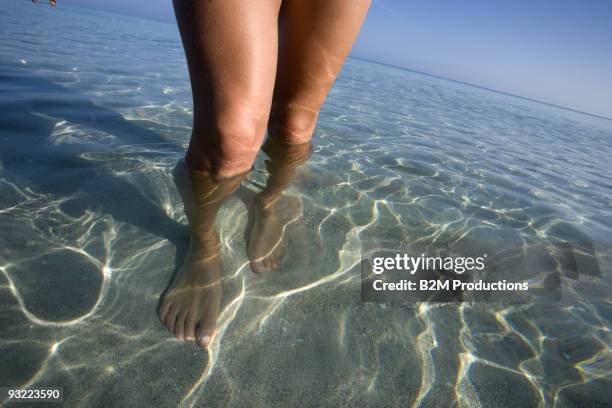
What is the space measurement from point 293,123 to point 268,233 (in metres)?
0.74

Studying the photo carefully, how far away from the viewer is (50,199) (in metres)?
2.04

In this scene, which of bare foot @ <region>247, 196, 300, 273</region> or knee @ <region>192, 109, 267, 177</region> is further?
bare foot @ <region>247, 196, 300, 273</region>

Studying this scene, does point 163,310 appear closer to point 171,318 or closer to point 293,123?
point 171,318

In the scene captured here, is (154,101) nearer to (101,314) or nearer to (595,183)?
(101,314)

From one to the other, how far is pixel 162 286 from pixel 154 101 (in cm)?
387

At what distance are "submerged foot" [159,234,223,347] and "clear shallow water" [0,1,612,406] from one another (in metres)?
0.06

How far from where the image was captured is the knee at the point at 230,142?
4.45 feet

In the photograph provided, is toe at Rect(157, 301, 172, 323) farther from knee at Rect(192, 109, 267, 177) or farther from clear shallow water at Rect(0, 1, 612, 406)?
knee at Rect(192, 109, 267, 177)

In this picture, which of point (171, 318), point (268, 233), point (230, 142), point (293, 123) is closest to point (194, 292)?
point (171, 318)

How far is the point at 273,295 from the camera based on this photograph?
1.67m

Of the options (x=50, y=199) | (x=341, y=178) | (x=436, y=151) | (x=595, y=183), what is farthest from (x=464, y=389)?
(x=595, y=183)

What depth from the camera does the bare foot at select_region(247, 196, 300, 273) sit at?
1847 millimetres

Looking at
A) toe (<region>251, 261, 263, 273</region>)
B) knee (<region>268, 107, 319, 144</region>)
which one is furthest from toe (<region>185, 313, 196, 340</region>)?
knee (<region>268, 107, 319, 144</region>)

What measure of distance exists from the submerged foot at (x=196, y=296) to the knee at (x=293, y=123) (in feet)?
2.85
